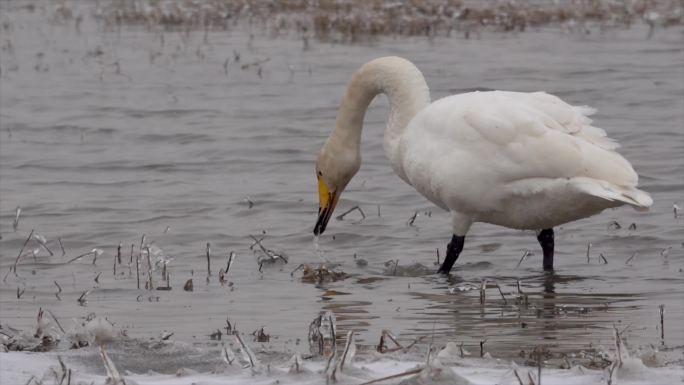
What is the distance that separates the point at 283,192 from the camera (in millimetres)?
11508

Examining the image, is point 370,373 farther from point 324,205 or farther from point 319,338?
point 324,205

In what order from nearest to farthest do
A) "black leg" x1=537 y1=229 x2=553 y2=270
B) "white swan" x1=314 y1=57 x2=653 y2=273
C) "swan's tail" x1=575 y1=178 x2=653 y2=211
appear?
"swan's tail" x1=575 y1=178 x2=653 y2=211
"white swan" x1=314 y1=57 x2=653 y2=273
"black leg" x1=537 y1=229 x2=553 y2=270

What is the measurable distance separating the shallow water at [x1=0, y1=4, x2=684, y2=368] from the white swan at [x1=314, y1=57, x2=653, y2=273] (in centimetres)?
45

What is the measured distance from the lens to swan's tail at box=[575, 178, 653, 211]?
23.8ft

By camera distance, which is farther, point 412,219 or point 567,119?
point 412,219

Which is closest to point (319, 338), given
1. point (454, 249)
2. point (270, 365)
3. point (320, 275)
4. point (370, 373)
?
point (270, 365)

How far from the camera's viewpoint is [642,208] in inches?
288

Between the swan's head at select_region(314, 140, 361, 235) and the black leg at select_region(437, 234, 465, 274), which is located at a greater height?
the swan's head at select_region(314, 140, 361, 235)

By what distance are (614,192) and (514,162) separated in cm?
Result: 57

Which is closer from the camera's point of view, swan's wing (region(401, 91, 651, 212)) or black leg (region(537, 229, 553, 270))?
swan's wing (region(401, 91, 651, 212))

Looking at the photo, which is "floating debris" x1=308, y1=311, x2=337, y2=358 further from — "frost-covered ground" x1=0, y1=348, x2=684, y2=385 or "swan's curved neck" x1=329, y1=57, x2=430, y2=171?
"swan's curved neck" x1=329, y1=57, x2=430, y2=171

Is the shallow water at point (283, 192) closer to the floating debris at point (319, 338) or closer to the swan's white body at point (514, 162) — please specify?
the floating debris at point (319, 338)

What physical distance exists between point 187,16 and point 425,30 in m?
3.90

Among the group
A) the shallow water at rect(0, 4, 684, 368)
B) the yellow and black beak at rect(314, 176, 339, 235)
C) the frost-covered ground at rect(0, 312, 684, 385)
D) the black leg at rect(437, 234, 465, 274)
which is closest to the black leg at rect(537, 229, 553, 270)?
the shallow water at rect(0, 4, 684, 368)
